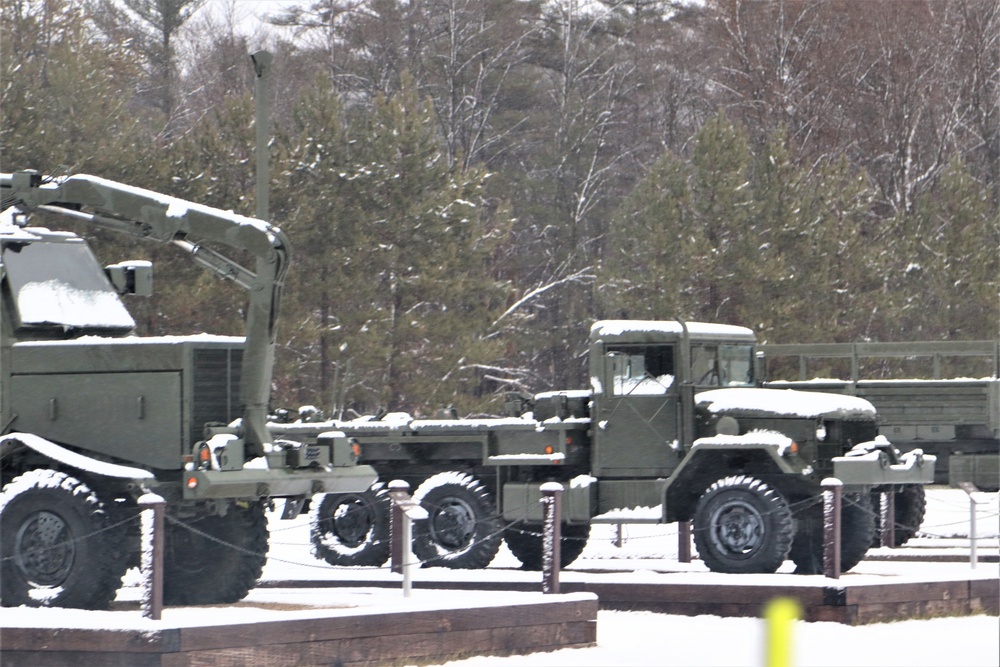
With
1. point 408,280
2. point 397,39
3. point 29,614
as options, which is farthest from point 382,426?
point 397,39

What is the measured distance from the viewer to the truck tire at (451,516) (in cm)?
1597

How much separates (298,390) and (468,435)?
591 inches

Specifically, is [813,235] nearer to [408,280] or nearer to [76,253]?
[408,280]

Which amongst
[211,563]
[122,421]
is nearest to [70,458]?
[122,421]

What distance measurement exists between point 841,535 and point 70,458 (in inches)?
287

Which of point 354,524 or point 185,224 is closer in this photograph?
point 185,224

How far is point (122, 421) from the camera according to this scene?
35.9ft

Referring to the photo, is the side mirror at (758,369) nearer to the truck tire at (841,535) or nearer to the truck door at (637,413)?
the truck door at (637,413)

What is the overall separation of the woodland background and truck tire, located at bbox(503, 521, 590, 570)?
682 cm

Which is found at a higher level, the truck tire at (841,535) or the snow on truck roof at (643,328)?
the snow on truck roof at (643,328)

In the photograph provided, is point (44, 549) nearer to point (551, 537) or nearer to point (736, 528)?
point (551, 537)

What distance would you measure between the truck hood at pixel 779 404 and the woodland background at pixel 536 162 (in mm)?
8308

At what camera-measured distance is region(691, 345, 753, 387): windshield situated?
15.7m

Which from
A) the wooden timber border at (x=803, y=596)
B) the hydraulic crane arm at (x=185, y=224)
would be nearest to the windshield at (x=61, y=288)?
the hydraulic crane arm at (x=185, y=224)
